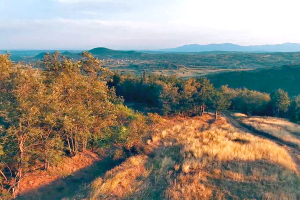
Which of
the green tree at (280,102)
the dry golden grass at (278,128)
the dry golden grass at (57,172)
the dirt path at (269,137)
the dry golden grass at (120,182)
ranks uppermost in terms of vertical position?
the green tree at (280,102)

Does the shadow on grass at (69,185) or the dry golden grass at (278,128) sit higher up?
the dry golden grass at (278,128)

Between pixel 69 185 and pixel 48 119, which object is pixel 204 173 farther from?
pixel 48 119

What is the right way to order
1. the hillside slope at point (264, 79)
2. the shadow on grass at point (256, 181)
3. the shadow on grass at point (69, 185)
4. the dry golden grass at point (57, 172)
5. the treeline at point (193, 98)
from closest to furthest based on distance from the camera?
the shadow on grass at point (256, 181) → the shadow on grass at point (69, 185) → the dry golden grass at point (57, 172) → the treeline at point (193, 98) → the hillside slope at point (264, 79)

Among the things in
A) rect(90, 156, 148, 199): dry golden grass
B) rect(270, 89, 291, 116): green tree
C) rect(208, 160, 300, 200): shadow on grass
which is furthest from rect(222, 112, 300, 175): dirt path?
rect(90, 156, 148, 199): dry golden grass

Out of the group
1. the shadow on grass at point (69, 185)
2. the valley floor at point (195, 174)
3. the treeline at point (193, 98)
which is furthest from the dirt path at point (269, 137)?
the shadow on grass at point (69, 185)

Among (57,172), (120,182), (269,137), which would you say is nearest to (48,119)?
(57,172)

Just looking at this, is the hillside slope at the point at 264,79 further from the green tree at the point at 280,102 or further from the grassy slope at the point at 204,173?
the grassy slope at the point at 204,173

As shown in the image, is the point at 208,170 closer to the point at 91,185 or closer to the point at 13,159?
the point at 91,185

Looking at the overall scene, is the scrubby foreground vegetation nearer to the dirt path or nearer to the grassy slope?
the grassy slope
